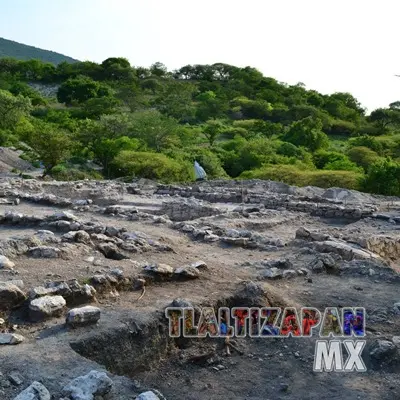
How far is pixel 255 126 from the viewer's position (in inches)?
1726

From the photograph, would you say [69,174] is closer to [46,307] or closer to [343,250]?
[343,250]

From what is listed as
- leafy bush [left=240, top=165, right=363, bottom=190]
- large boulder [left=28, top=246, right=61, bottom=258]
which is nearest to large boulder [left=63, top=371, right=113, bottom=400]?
large boulder [left=28, top=246, right=61, bottom=258]

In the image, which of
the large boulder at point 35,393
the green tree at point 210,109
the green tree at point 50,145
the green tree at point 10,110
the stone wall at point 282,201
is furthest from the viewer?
the green tree at point 210,109

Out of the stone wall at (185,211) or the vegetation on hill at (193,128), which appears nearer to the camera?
the stone wall at (185,211)

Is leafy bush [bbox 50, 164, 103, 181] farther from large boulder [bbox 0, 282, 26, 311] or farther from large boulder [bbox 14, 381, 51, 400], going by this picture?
large boulder [bbox 14, 381, 51, 400]

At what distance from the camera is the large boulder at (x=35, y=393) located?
356cm

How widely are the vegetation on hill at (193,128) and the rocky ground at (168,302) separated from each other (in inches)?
525

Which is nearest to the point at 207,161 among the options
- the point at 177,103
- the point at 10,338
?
the point at 177,103

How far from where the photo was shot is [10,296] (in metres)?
5.04

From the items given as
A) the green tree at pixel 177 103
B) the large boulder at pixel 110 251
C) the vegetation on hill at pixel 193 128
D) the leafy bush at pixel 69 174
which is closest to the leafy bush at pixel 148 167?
the vegetation on hill at pixel 193 128

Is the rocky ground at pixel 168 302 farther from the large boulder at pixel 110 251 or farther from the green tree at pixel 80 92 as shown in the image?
the green tree at pixel 80 92

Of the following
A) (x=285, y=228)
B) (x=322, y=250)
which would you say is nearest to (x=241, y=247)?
(x=322, y=250)

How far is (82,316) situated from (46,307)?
0.40m

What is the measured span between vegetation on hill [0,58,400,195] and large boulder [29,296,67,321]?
16194mm
